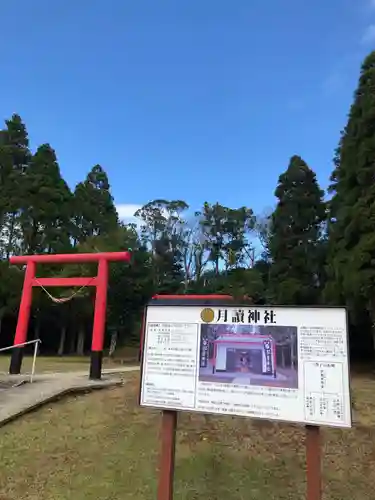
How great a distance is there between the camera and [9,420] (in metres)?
5.55

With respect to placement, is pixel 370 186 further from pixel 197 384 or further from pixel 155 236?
pixel 155 236

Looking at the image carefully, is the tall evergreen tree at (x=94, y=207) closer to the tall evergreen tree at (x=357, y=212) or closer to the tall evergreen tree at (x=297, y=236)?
the tall evergreen tree at (x=297, y=236)

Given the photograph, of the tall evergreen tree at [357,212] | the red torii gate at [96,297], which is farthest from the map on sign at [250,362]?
the tall evergreen tree at [357,212]

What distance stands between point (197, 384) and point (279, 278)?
1510 centimetres

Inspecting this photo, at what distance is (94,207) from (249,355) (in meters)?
30.1

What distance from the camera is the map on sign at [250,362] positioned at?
293 cm

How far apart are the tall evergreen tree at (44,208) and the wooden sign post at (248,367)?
24384mm

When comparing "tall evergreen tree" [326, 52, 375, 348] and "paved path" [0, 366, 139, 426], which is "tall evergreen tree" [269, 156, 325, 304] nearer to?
"tall evergreen tree" [326, 52, 375, 348]

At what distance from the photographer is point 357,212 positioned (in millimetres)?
12633

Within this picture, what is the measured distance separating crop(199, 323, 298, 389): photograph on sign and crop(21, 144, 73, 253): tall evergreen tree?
24.6m

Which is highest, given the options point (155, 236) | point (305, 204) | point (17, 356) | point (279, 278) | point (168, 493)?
point (155, 236)

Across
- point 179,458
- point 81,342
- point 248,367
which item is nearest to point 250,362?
point 248,367

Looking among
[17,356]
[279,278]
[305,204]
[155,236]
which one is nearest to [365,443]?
[17,356]

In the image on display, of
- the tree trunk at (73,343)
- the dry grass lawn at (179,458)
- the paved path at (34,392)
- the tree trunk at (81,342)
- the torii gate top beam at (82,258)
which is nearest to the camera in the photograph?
the dry grass lawn at (179,458)
